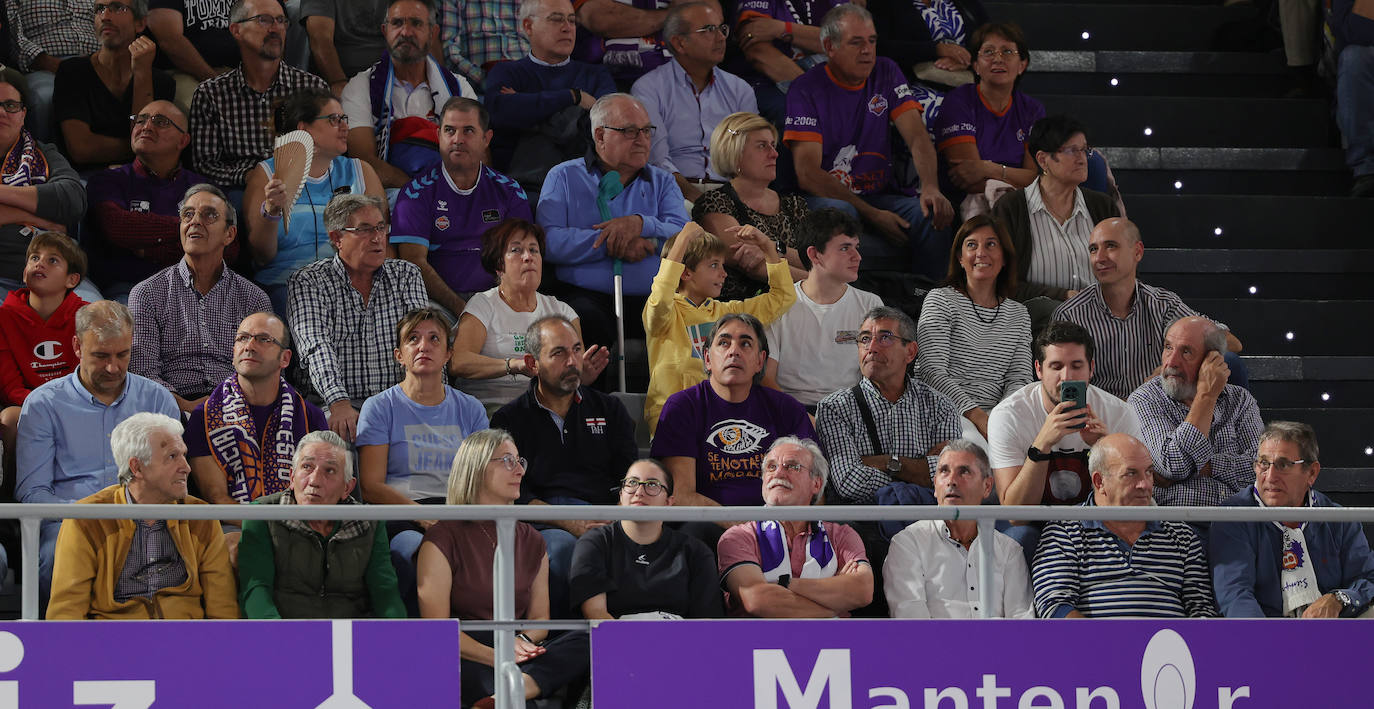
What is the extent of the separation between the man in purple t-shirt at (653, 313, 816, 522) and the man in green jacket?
1185 millimetres

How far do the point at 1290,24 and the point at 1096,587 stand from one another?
4734 millimetres

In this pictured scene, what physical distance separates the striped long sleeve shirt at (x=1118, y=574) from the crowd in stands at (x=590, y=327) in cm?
1

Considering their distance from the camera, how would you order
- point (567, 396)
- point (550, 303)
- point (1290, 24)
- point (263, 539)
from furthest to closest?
1. point (1290, 24)
2. point (550, 303)
3. point (567, 396)
4. point (263, 539)

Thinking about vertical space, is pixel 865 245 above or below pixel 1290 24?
below

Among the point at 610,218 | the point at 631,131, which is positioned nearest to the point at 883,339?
the point at 610,218

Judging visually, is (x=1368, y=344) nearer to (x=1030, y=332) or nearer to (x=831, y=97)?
(x=1030, y=332)

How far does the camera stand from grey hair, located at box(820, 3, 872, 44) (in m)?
8.07

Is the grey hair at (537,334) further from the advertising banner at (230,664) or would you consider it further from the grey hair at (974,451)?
the advertising banner at (230,664)

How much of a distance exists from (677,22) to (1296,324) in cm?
313

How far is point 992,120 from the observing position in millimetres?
8180

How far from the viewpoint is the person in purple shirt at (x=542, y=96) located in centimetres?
772

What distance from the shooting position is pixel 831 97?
7.98 meters

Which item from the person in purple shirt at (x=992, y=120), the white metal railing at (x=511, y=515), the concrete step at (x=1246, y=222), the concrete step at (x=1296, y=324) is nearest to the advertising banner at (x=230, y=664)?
the white metal railing at (x=511, y=515)

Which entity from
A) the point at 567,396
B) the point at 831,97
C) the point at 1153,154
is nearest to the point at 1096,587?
the point at 567,396
